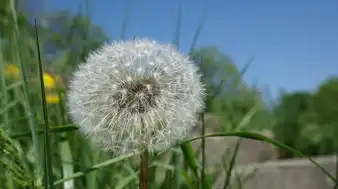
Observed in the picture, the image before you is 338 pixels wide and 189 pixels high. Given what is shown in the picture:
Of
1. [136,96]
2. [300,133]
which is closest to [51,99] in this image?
[136,96]

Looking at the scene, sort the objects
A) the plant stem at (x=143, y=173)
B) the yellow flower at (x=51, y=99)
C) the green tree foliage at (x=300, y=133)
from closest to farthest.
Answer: the plant stem at (x=143, y=173) → the yellow flower at (x=51, y=99) → the green tree foliage at (x=300, y=133)

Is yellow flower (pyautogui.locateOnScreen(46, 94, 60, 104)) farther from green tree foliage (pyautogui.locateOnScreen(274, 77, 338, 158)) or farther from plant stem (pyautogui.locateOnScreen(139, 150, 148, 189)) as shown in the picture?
green tree foliage (pyautogui.locateOnScreen(274, 77, 338, 158))

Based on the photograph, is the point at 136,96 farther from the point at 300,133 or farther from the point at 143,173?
the point at 300,133

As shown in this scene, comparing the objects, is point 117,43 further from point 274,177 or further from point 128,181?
point 274,177

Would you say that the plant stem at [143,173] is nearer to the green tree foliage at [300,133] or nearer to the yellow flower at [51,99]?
the yellow flower at [51,99]

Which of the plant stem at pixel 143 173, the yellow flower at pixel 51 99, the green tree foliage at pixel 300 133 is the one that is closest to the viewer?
the plant stem at pixel 143 173

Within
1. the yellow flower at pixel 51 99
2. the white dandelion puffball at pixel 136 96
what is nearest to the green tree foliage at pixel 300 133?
the yellow flower at pixel 51 99

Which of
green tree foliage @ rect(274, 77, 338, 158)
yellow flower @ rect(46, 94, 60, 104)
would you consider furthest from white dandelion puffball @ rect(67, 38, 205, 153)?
green tree foliage @ rect(274, 77, 338, 158)

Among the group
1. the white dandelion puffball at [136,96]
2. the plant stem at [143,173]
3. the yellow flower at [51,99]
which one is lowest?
the plant stem at [143,173]
